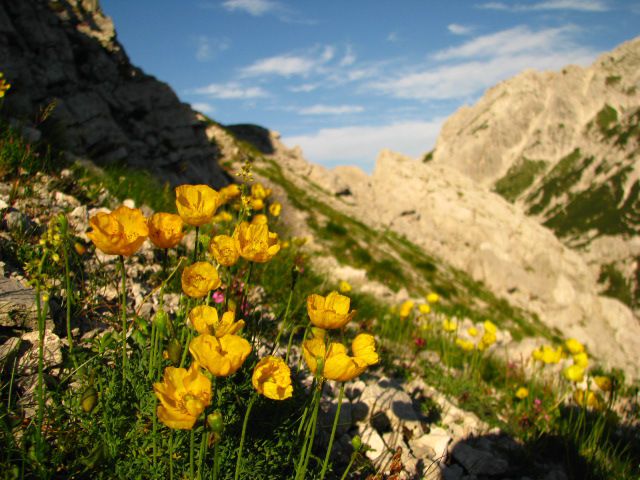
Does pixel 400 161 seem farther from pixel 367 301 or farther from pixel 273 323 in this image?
pixel 273 323

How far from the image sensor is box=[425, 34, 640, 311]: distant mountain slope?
123m

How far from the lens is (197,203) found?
91.3 inches

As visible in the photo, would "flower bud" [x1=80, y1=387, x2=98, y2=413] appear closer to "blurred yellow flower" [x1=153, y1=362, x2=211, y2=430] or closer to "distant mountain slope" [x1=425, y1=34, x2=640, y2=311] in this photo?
"blurred yellow flower" [x1=153, y1=362, x2=211, y2=430]

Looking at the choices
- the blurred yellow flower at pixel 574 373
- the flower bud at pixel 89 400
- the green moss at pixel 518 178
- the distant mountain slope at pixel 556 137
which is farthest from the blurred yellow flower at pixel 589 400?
the green moss at pixel 518 178

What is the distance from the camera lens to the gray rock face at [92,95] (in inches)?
343

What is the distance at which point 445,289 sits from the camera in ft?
63.1

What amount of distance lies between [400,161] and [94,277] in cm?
3195

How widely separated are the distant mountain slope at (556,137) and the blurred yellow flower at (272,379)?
132m

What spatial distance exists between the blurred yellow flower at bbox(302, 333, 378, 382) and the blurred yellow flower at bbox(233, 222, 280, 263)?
522 mm

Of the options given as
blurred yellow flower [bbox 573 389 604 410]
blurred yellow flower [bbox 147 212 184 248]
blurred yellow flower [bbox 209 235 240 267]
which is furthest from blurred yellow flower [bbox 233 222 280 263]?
blurred yellow flower [bbox 573 389 604 410]

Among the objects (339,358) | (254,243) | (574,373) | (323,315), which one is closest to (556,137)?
(574,373)

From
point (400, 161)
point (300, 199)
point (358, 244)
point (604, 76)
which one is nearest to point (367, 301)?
point (358, 244)

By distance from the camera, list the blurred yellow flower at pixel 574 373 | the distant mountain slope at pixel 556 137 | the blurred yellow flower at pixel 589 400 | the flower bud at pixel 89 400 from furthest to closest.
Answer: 1. the distant mountain slope at pixel 556 137
2. the blurred yellow flower at pixel 574 373
3. the blurred yellow flower at pixel 589 400
4. the flower bud at pixel 89 400

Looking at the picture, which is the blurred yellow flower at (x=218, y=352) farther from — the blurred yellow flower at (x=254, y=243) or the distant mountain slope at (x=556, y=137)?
the distant mountain slope at (x=556, y=137)
